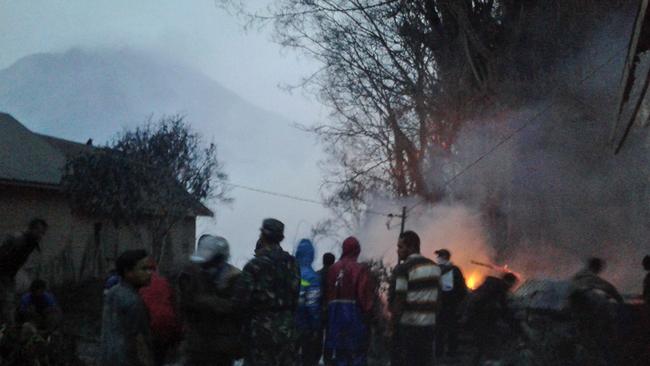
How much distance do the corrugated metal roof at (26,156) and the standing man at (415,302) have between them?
1319 cm

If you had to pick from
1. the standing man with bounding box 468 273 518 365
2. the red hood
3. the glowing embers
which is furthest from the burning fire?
the red hood

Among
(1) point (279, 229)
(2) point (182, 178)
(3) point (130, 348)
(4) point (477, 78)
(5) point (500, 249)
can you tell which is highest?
(4) point (477, 78)

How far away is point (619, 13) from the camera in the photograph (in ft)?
56.7

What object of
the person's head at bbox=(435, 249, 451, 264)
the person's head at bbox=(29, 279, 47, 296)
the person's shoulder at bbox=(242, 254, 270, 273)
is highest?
the person's head at bbox=(435, 249, 451, 264)

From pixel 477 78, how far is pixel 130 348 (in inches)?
579

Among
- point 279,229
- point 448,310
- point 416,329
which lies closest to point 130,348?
point 279,229

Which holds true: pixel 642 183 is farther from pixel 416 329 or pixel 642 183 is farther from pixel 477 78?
pixel 416 329

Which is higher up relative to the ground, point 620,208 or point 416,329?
point 620,208

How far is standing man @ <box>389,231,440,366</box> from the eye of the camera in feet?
26.7

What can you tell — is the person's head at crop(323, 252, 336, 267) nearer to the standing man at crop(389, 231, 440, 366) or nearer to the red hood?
the red hood

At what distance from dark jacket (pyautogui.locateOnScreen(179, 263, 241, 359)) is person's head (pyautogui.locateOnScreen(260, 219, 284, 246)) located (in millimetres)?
684

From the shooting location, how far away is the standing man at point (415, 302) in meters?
8.12

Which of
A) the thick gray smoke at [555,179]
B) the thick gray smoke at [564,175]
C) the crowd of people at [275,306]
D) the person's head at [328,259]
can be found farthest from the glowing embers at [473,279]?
the person's head at [328,259]

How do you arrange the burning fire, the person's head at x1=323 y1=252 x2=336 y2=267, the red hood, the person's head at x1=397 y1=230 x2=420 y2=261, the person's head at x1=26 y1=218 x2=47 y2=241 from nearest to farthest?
the person's head at x1=397 y1=230 x2=420 y2=261 → the red hood → the person's head at x1=26 y1=218 x2=47 y2=241 → the person's head at x1=323 y1=252 x2=336 y2=267 → the burning fire
